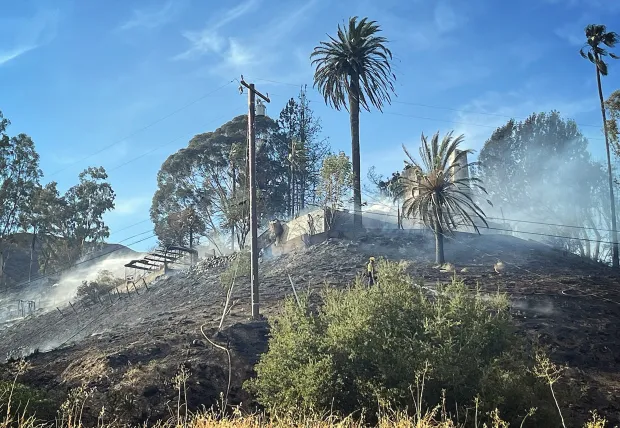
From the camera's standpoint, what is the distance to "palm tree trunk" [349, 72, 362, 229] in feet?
136

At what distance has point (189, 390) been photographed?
16.2 m

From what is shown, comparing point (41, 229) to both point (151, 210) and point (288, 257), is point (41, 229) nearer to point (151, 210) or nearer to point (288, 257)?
point (151, 210)

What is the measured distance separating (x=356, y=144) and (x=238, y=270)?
48.6 feet

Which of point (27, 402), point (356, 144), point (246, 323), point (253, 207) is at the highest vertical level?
point (356, 144)

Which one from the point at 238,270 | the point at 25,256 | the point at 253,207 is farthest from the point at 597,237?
the point at 25,256

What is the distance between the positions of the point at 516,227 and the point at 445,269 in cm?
2809

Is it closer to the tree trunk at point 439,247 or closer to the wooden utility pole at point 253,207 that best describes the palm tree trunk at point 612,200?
the tree trunk at point 439,247

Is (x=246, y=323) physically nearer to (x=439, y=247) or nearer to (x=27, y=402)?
(x=27, y=402)

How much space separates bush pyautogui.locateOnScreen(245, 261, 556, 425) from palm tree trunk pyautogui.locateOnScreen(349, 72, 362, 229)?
26348 millimetres

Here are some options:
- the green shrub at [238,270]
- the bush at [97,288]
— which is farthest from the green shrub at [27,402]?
the bush at [97,288]

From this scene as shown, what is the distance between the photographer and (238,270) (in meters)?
33.5

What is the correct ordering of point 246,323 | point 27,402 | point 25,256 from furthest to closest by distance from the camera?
point 25,256
point 246,323
point 27,402

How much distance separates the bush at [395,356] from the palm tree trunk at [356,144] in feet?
86.4

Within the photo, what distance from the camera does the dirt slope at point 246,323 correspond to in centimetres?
1653
